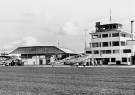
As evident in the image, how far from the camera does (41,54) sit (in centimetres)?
12656

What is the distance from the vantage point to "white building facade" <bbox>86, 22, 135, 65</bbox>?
100213 millimetres

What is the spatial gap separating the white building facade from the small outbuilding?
17.6 meters

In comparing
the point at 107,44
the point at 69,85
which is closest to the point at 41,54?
the point at 107,44

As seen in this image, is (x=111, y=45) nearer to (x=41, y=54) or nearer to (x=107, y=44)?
(x=107, y=44)

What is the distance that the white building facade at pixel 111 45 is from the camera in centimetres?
10021

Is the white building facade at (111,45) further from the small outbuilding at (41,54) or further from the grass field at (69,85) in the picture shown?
the grass field at (69,85)

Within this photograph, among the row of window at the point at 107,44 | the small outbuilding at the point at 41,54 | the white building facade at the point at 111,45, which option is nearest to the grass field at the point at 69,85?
the white building facade at the point at 111,45

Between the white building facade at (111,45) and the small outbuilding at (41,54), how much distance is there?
17569 mm

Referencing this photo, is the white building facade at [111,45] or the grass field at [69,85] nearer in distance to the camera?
the grass field at [69,85]

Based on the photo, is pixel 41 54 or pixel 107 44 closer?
pixel 107 44

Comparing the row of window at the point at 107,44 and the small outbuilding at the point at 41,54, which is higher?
the row of window at the point at 107,44

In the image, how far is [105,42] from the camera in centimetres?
10388

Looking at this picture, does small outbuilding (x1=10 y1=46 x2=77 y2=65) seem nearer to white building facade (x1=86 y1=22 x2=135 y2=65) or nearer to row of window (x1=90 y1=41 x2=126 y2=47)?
white building facade (x1=86 y1=22 x2=135 y2=65)

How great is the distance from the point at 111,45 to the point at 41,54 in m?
35.2
